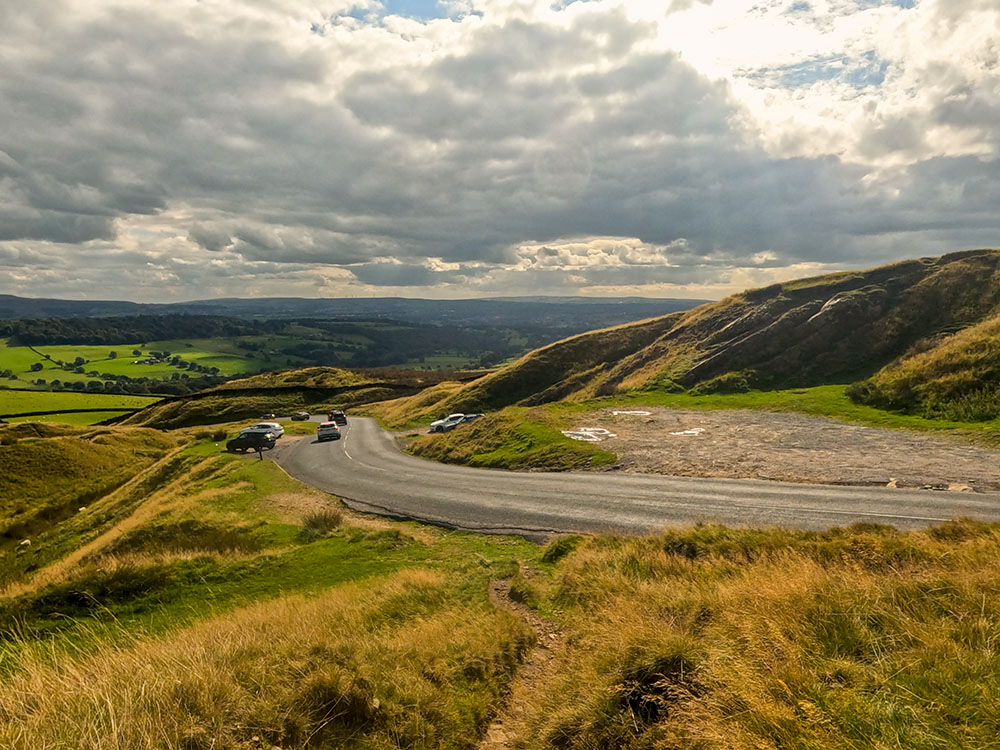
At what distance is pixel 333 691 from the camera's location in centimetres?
623

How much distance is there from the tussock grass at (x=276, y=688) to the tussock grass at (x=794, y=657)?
128cm

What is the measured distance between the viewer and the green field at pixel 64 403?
92.5 m

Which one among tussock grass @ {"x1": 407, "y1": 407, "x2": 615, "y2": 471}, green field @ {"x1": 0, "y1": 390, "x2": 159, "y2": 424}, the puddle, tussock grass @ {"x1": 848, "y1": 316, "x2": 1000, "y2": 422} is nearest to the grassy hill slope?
green field @ {"x1": 0, "y1": 390, "x2": 159, "y2": 424}

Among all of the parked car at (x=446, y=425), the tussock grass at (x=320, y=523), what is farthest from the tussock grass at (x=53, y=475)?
the parked car at (x=446, y=425)

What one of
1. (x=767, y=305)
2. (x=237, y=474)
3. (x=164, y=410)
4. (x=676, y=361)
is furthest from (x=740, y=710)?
(x=164, y=410)

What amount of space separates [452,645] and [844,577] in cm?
685

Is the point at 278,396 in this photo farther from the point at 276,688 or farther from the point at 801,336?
the point at 276,688

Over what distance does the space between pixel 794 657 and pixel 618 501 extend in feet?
47.9

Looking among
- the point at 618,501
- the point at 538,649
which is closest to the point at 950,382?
the point at 618,501

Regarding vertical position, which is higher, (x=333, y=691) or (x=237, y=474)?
(x=333, y=691)

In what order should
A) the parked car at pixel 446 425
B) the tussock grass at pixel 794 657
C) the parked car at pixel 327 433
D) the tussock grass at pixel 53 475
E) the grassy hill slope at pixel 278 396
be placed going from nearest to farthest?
the tussock grass at pixel 794 657
the tussock grass at pixel 53 475
the parked car at pixel 327 433
the parked car at pixel 446 425
the grassy hill slope at pixel 278 396

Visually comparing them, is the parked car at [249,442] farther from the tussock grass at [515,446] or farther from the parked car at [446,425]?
the parked car at [446,425]

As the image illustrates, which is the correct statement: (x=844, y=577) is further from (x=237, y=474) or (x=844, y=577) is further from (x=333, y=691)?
(x=237, y=474)

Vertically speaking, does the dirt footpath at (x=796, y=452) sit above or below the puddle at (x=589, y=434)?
above
